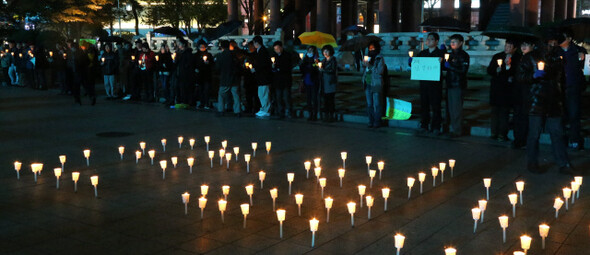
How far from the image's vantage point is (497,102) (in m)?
11.9

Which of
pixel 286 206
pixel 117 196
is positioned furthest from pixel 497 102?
pixel 117 196

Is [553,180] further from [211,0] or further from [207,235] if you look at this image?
[211,0]

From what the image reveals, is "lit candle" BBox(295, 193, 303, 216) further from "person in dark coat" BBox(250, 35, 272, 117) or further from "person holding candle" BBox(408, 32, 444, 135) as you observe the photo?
"person in dark coat" BBox(250, 35, 272, 117)

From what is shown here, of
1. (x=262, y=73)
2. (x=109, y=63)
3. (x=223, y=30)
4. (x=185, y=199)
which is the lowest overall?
(x=185, y=199)

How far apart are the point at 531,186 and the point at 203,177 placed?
4.53m

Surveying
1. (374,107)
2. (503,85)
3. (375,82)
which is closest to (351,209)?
(503,85)

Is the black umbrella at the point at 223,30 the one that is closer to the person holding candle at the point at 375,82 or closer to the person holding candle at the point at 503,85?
the person holding candle at the point at 375,82

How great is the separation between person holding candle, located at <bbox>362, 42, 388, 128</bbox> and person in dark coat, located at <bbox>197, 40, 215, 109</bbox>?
522cm

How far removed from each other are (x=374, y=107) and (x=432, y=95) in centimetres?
165

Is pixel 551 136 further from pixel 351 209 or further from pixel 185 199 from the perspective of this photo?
pixel 185 199

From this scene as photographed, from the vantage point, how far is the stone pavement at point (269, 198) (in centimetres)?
589

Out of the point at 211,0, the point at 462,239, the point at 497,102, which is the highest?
the point at 211,0

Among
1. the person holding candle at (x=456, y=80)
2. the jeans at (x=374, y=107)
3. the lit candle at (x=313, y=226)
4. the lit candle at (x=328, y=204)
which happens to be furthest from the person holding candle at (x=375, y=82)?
the lit candle at (x=313, y=226)

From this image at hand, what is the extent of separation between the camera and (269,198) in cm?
763
